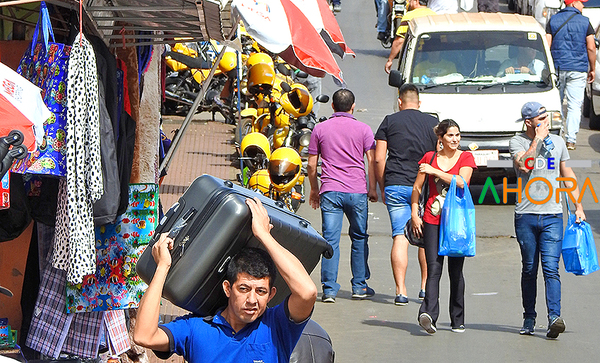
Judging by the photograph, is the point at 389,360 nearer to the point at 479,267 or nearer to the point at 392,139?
the point at 392,139

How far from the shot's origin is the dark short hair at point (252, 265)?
12.1ft

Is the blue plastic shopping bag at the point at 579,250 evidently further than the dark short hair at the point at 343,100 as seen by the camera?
No

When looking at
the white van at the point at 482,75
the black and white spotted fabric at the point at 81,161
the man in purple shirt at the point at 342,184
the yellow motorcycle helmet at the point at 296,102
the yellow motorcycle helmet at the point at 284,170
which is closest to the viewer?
the black and white spotted fabric at the point at 81,161

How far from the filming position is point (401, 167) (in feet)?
28.2

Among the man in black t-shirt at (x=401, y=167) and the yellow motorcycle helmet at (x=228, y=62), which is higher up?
the yellow motorcycle helmet at (x=228, y=62)

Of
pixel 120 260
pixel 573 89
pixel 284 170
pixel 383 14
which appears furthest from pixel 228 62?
pixel 120 260

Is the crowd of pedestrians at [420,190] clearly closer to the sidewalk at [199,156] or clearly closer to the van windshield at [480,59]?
the sidewalk at [199,156]

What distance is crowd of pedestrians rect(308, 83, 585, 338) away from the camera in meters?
7.60

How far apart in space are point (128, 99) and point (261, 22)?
99 cm

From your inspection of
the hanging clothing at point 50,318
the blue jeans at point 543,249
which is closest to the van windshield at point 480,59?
the blue jeans at point 543,249

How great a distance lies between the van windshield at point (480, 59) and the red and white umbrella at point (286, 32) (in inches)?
248

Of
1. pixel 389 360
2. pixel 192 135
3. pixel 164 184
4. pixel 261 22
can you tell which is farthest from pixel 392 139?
pixel 192 135

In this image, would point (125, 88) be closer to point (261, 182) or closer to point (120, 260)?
point (120, 260)

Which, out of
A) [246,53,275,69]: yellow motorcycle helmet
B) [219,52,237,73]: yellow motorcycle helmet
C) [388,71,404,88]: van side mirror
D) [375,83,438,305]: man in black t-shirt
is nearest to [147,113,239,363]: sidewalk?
[219,52,237,73]: yellow motorcycle helmet
